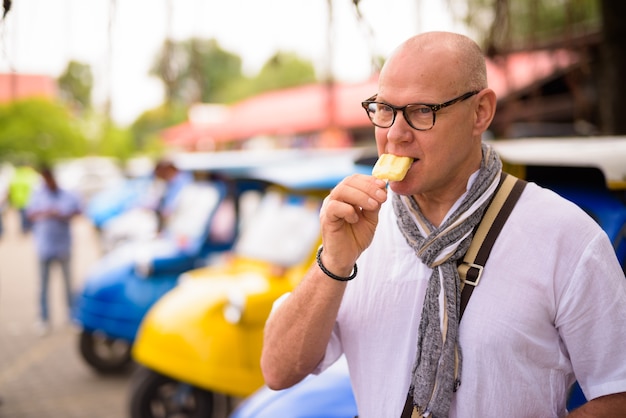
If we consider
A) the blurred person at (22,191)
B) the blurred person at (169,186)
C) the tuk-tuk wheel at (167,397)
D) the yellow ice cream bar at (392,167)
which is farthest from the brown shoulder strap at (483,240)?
the blurred person at (22,191)

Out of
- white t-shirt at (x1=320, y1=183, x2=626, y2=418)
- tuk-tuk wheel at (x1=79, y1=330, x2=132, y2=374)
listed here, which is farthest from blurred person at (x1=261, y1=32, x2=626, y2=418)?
tuk-tuk wheel at (x1=79, y1=330, x2=132, y2=374)

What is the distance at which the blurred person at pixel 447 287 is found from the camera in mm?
1549

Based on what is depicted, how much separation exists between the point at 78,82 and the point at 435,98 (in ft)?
3.32

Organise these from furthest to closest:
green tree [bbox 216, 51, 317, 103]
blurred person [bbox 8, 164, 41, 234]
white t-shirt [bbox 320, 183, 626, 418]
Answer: green tree [bbox 216, 51, 317, 103]
blurred person [bbox 8, 164, 41, 234]
white t-shirt [bbox 320, 183, 626, 418]

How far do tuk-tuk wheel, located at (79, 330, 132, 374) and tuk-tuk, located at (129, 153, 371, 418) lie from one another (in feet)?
5.93

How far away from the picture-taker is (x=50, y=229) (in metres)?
7.67

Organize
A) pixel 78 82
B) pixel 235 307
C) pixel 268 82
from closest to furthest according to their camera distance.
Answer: pixel 78 82 < pixel 235 307 < pixel 268 82

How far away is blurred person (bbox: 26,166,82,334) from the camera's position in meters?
7.68

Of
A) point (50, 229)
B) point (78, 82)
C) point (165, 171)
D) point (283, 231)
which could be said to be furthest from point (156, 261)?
point (78, 82)

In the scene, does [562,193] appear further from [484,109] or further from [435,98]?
[435,98]

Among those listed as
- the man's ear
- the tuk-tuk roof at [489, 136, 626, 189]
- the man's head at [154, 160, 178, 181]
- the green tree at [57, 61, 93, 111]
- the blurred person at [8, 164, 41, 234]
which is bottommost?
the blurred person at [8, 164, 41, 234]

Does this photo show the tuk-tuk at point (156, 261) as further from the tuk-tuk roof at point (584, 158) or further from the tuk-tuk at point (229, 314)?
the tuk-tuk roof at point (584, 158)

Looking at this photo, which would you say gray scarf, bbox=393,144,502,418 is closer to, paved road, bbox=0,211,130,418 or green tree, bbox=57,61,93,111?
green tree, bbox=57,61,93,111

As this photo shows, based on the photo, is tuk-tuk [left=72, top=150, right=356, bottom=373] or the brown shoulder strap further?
tuk-tuk [left=72, top=150, right=356, bottom=373]
